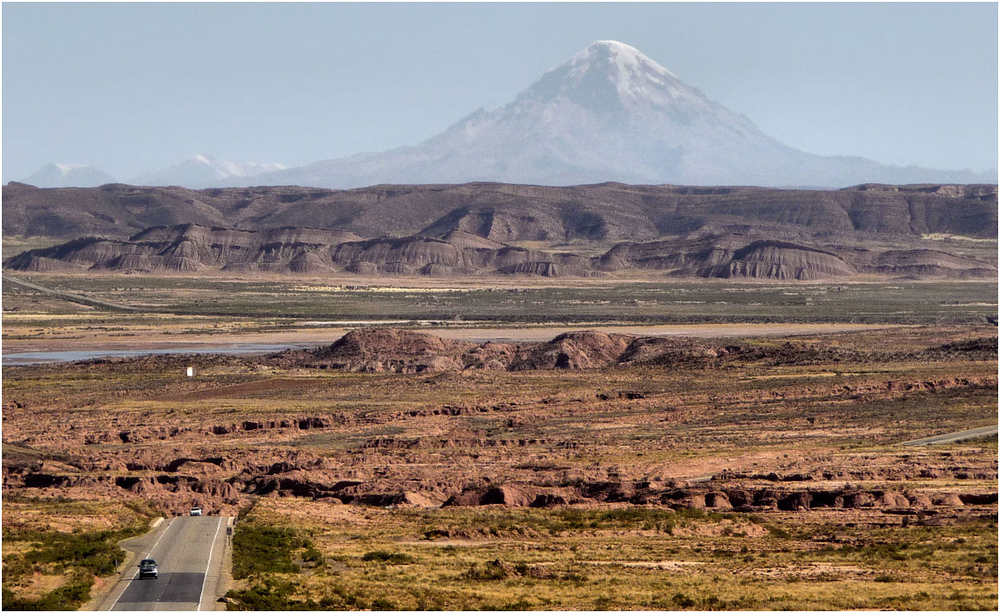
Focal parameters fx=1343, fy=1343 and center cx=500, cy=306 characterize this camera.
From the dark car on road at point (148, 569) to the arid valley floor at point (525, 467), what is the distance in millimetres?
804

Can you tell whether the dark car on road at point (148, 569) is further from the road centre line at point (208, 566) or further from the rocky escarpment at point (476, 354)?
the rocky escarpment at point (476, 354)

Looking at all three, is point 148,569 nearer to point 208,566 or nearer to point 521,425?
point 208,566

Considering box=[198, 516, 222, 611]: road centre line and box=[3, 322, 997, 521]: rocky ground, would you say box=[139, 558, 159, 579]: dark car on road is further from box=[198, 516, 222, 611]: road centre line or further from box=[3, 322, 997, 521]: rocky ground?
box=[3, 322, 997, 521]: rocky ground

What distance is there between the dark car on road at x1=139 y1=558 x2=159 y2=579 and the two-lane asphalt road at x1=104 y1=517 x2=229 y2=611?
12 centimetres

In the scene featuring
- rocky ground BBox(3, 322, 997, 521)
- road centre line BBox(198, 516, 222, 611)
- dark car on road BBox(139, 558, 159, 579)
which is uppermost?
dark car on road BBox(139, 558, 159, 579)

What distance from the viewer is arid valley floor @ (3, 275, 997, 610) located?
30250 millimetres

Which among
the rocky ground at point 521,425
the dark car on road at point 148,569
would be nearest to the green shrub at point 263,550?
the dark car on road at point 148,569

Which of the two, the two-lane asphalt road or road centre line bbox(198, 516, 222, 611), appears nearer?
the two-lane asphalt road

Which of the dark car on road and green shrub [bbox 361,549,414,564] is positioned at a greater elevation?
the dark car on road

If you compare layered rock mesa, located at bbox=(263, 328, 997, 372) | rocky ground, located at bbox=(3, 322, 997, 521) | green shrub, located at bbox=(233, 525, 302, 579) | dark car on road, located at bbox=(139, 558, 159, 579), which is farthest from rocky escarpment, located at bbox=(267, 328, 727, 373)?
dark car on road, located at bbox=(139, 558, 159, 579)

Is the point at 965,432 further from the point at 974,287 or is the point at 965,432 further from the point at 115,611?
the point at 974,287

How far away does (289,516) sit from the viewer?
128ft

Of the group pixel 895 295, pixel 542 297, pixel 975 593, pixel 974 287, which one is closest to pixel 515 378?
pixel 975 593

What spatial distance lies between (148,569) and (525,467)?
20505 mm
